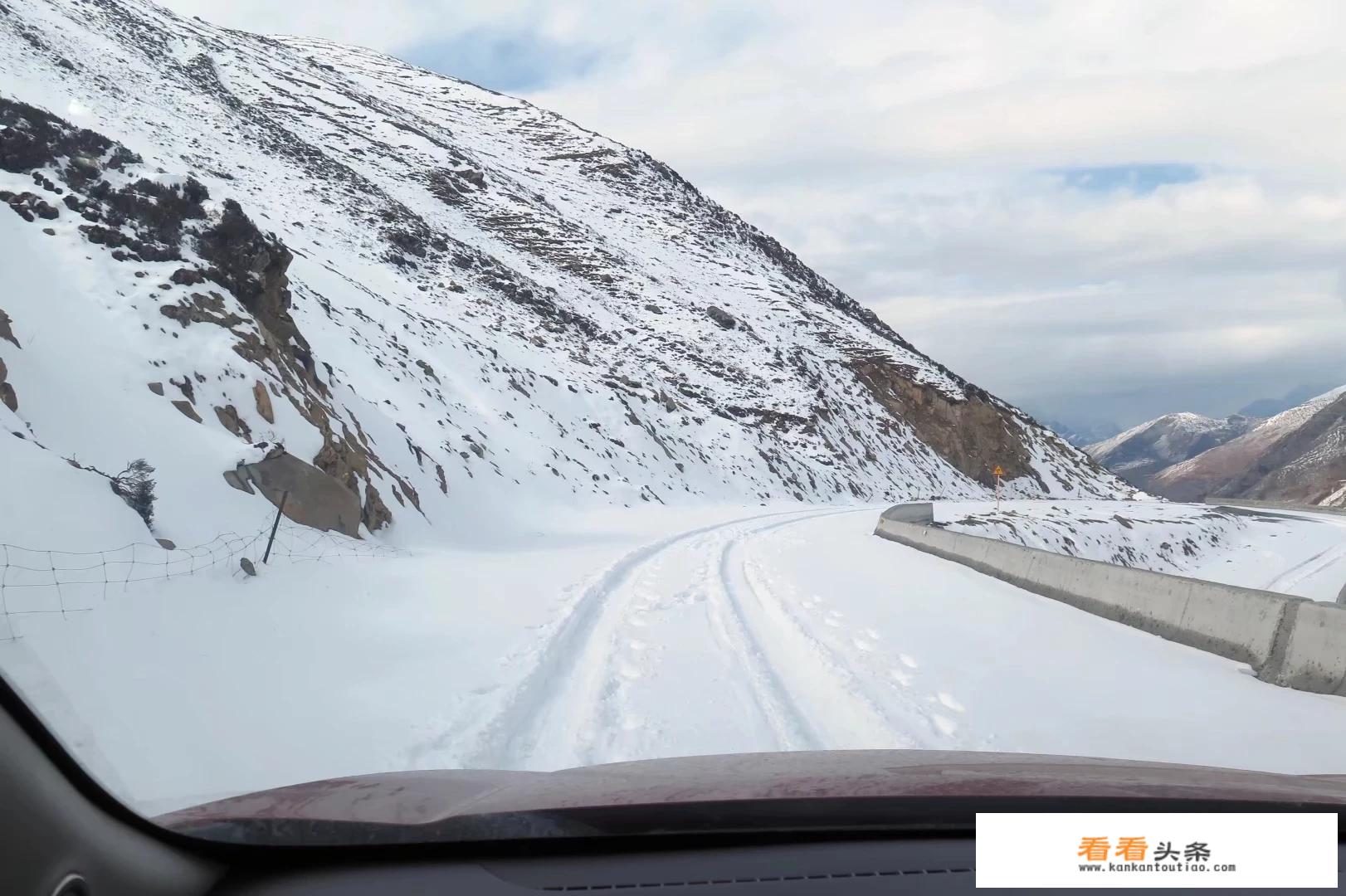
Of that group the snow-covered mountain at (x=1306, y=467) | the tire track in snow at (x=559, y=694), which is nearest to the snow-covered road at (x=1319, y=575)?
the tire track in snow at (x=559, y=694)

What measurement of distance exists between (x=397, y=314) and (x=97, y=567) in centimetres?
3023

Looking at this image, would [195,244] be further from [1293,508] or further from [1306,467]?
[1306,467]

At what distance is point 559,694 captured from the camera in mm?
7090

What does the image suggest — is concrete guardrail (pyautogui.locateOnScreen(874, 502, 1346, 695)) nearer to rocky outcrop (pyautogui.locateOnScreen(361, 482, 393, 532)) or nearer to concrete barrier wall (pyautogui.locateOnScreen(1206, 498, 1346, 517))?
rocky outcrop (pyautogui.locateOnScreen(361, 482, 393, 532))

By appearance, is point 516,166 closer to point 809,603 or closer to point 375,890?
point 809,603

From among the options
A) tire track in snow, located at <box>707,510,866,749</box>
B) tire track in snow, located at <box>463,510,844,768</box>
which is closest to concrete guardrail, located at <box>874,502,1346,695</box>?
tire track in snow, located at <box>707,510,866,749</box>

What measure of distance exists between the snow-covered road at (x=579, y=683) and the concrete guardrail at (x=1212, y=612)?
0.80ft

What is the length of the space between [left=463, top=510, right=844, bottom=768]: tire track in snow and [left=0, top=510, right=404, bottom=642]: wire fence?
10.2 ft

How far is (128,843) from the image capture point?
2.30 metres

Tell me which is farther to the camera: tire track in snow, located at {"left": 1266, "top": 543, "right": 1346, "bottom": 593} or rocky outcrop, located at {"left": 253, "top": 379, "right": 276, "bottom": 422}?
tire track in snow, located at {"left": 1266, "top": 543, "right": 1346, "bottom": 593}

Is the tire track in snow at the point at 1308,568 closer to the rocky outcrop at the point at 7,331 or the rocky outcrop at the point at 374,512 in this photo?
the rocky outcrop at the point at 374,512

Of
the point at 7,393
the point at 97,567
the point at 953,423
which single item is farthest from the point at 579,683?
the point at 953,423

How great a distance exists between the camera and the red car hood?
271 centimetres

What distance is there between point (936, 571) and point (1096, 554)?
16773 mm
